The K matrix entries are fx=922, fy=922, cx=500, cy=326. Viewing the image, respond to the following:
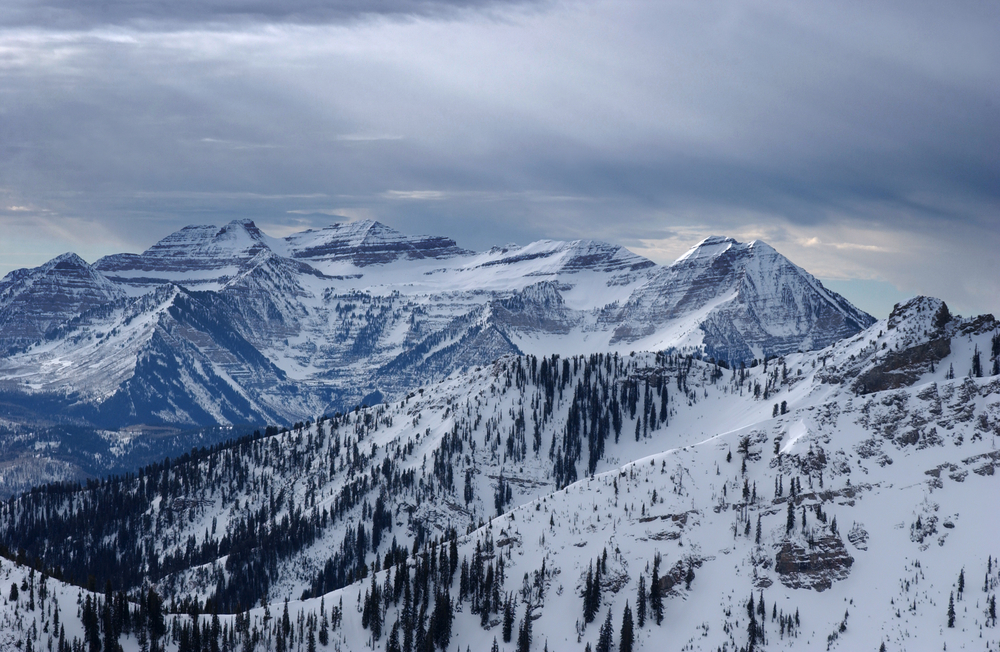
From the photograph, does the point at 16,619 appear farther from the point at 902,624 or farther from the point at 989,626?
the point at 989,626

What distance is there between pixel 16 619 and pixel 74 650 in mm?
14139

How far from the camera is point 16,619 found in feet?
655

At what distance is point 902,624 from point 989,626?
1682 cm

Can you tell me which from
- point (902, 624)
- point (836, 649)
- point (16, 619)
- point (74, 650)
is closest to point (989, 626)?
point (902, 624)

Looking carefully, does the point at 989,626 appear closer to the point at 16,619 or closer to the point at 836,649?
the point at 836,649

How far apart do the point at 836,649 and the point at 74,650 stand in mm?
164217

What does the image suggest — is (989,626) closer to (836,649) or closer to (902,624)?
(902,624)

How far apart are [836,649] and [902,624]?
15897 millimetres

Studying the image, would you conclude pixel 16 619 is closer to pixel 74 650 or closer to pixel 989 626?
pixel 74 650

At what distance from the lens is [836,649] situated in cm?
19738

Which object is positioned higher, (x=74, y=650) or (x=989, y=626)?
(x=989, y=626)

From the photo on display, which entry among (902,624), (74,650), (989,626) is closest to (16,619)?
(74,650)

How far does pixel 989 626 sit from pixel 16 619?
206m

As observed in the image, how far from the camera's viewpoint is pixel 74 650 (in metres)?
200
